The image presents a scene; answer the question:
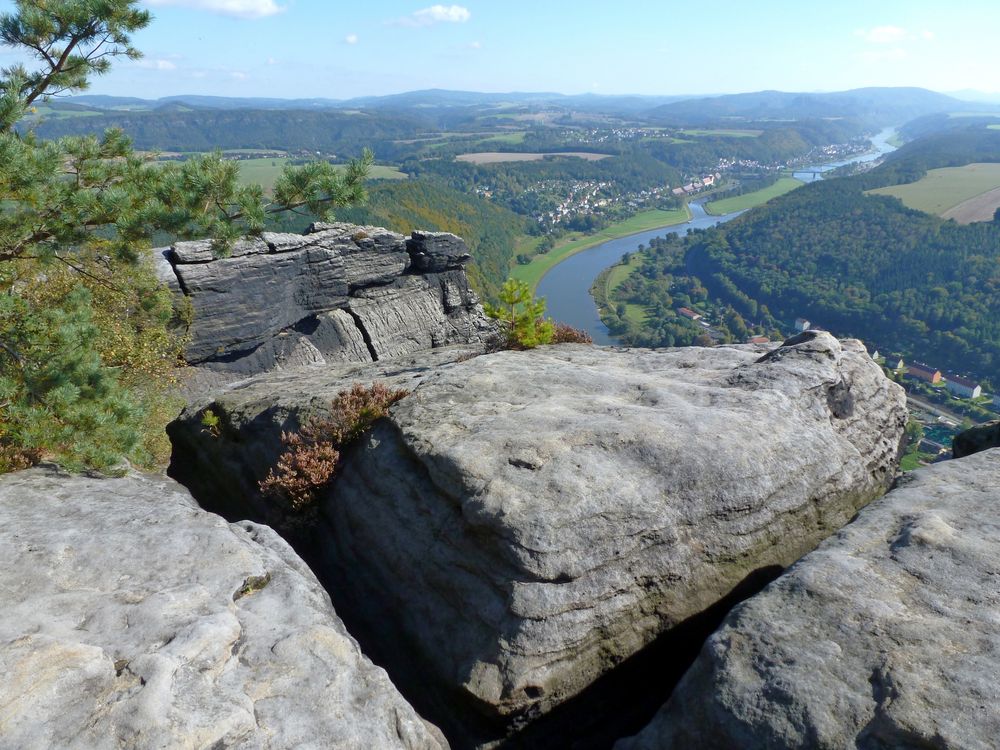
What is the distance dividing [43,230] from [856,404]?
49.6ft

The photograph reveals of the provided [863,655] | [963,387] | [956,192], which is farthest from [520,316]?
[956,192]

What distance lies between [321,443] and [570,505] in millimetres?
5212

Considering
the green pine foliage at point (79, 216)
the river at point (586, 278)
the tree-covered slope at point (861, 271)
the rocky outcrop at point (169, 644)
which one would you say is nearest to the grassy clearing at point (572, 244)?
the river at point (586, 278)

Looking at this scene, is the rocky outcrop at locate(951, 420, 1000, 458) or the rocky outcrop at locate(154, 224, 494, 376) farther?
the rocky outcrop at locate(154, 224, 494, 376)

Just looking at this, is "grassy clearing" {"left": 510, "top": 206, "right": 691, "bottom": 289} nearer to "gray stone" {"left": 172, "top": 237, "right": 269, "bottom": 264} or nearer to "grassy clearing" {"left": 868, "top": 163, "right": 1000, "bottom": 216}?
"grassy clearing" {"left": 868, "top": 163, "right": 1000, "bottom": 216}

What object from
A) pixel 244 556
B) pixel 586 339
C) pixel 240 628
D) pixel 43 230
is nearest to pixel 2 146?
pixel 43 230

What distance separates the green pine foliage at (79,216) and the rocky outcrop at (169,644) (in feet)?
6.53

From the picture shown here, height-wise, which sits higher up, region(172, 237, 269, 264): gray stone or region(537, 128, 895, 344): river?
region(172, 237, 269, 264): gray stone

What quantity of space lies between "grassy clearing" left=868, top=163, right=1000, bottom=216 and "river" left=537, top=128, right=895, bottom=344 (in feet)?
152

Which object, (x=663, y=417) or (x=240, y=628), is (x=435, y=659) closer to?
(x=240, y=628)

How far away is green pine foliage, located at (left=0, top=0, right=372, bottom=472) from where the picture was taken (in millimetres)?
9984

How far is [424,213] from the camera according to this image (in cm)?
13438

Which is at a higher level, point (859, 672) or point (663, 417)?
point (663, 417)

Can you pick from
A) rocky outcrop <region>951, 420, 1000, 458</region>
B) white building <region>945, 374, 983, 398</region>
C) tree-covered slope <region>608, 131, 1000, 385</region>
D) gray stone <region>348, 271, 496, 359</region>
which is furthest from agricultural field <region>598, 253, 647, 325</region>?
rocky outcrop <region>951, 420, 1000, 458</region>
